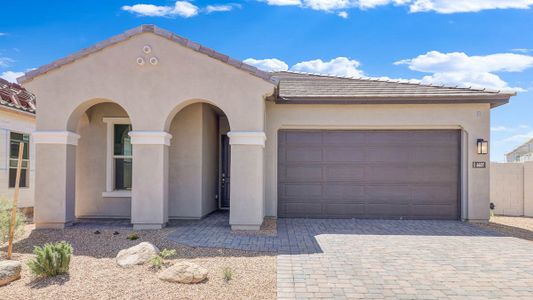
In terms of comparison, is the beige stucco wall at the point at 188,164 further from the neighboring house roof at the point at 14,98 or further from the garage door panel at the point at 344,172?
the neighboring house roof at the point at 14,98

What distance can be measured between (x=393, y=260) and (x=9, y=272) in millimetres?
5936

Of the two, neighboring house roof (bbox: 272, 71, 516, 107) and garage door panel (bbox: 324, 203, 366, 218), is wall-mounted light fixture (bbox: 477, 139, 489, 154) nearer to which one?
neighboring house roof (bbox: 272, 71, 516, 107)

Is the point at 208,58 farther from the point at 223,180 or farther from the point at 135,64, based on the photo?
the point at 223,180

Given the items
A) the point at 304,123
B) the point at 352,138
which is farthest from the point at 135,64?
the point at 352,138

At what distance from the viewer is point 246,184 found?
28.9 feet

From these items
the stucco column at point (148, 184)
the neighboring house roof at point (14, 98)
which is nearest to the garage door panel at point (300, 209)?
the stucco column at point (148, 184)

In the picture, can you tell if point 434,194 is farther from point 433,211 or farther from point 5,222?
point 5,222

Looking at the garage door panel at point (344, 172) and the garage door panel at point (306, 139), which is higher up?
the garage door panel at point (306, 139)

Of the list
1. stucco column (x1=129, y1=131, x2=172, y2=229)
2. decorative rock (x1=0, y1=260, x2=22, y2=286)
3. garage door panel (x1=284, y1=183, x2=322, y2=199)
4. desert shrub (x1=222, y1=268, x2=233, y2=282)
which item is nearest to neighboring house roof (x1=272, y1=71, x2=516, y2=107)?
garage door panel (x1=284, y1=183, x2=322, y2=199)

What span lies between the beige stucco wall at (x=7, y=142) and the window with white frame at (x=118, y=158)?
3394mm

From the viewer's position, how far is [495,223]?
10.9 meters

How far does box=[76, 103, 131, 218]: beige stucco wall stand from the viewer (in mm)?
10641

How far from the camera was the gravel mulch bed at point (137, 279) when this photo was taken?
4.95m

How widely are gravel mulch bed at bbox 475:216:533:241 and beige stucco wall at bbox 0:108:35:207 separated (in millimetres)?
13670
